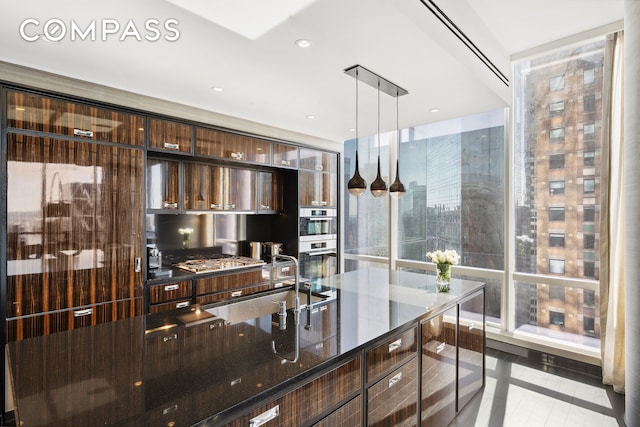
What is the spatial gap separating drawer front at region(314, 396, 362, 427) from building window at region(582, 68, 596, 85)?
3.54 meters

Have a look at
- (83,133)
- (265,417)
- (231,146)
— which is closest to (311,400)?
(265,417)

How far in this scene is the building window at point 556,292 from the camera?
340 cm

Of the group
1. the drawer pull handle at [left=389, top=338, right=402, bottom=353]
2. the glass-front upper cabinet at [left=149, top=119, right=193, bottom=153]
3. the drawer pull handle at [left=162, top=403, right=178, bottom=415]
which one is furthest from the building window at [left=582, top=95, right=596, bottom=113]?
the drawer pull handle at [left=162, top=403, right=178, bottom=415]

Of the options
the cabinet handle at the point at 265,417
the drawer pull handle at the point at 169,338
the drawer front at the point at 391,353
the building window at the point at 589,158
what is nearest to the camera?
the cabinet handle at the point at 265,417

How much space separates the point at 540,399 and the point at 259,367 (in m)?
2.66

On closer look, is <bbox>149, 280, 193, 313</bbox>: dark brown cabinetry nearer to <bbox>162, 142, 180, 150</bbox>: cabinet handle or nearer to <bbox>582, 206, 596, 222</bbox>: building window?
<bbox>162, 142, 180, 150</bbox>: cabinet handle

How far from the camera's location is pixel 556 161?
3404mm

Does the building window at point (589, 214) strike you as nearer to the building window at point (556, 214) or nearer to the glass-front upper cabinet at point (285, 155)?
the building window at point (556, 214)

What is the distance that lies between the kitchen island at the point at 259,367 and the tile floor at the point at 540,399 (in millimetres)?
381

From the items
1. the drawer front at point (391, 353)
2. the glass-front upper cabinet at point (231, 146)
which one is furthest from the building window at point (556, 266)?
the glass-front upper cabinet at point (231, 146)

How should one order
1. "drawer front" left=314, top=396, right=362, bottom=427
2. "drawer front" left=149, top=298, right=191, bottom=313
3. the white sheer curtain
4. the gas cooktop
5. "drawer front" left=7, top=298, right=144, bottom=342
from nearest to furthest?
1. "drawer front" left=314, top=396, right=362, bottom=427
2. "drawer front" left=7, top=298, right=144, bottom=342
3. the white sheer curtain
4. "drawer front" left=149, top=298, right=191, bottom=313
5. the gas cooktop

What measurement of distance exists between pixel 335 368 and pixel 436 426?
49.8 inches

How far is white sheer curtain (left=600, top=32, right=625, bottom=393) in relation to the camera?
2.85 metres

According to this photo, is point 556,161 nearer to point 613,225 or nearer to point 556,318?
point 613,225
